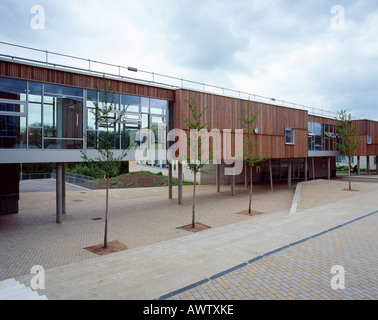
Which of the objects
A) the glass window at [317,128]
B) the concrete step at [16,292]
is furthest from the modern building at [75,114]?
the glass window at [317,128]

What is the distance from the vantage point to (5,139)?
1092 cm

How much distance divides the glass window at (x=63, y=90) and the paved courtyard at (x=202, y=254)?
240 inches

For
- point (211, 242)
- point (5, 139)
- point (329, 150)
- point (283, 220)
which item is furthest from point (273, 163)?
point (5, 139)

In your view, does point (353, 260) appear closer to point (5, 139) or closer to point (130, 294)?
point (130, 294)

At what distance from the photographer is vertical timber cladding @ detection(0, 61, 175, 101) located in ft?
36.9

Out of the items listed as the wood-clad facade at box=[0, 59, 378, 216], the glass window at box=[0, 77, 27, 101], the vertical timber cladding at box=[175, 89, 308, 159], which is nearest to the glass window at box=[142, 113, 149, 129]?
the wood-clad facade at box=[0, 59, 378, 216]

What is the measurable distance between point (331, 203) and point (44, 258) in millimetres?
14570

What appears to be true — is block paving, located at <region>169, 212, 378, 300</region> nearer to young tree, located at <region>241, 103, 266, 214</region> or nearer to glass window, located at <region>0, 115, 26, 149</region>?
young tree, located at <region>241, 103, 266, 214</region>

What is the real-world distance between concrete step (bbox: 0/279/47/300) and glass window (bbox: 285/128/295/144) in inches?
860

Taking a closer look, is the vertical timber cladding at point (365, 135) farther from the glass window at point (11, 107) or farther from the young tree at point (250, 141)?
the glass window at point (11, 107)

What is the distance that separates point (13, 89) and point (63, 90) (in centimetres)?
200

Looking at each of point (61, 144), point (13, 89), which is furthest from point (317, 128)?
point (13, 89)

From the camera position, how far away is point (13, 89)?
11.5 metres

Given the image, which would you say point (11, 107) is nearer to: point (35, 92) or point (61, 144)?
point (35, 92)
